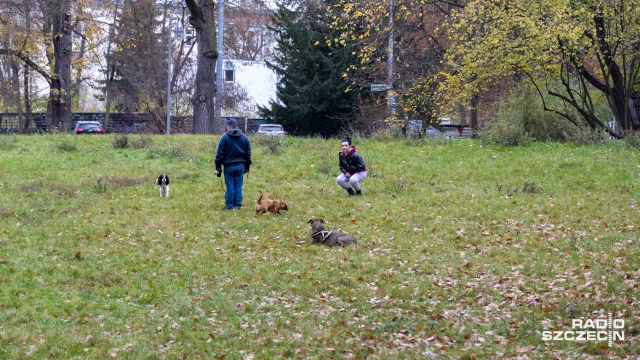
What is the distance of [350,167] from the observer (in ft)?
49.8

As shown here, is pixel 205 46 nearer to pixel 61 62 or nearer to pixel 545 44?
pixel 61 62

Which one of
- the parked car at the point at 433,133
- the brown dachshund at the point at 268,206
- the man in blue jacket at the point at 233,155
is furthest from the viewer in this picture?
the parked car at the point at 433,133

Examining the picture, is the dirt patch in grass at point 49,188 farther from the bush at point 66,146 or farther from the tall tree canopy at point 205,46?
the tall tree canopy at point 205,46

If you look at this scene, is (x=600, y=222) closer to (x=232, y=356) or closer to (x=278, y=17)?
(x=232, y=356)

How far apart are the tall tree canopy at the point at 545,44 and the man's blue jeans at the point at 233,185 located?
9584 mm

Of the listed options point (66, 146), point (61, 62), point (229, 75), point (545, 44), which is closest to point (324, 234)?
point (545, 44)

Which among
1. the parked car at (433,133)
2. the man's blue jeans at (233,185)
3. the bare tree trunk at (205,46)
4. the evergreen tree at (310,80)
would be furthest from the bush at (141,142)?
the evergreen tree at (310,80)

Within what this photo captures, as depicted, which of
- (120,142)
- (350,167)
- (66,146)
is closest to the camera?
(350,167)

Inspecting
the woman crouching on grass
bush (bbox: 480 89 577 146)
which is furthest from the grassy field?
bush (bbox: 480 89 577 146)

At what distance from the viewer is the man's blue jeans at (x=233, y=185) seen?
1409cm

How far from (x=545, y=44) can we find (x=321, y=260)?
1269 centimetres

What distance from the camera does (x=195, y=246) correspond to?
11.5m

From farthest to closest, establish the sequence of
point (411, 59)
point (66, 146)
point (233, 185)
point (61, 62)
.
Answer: point (61, 62) → point (411, 59) → point (66, 146) → point (233, 185)

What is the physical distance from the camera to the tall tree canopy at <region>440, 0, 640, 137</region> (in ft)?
63.8
